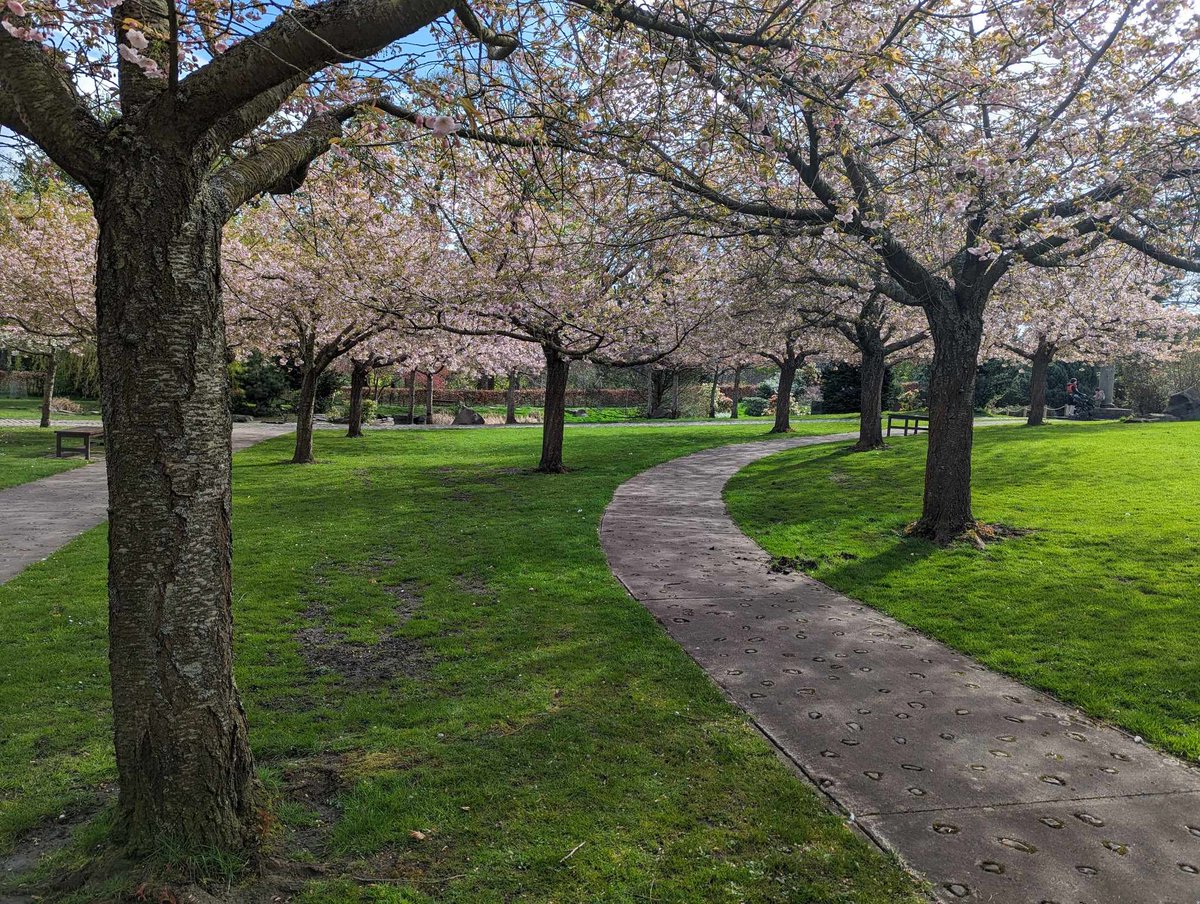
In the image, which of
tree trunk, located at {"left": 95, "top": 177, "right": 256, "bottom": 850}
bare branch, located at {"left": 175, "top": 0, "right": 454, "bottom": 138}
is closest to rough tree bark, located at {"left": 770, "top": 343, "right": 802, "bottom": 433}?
bare branch, located at {"left": 175, "top": 0, "right": 454, "bottom": 138}

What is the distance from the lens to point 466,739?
176 inches

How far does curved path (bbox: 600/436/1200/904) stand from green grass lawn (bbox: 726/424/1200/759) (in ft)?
1.53

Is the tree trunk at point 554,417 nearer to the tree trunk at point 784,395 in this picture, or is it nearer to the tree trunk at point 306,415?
the tree trunk at point 306,415

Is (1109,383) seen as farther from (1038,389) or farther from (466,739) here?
(466,739)

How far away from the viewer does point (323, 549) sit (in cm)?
964

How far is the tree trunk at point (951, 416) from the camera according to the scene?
10.2m

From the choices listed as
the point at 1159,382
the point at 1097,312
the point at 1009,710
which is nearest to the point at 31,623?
the point at 1009,710

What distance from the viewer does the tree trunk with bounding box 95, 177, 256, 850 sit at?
302cm

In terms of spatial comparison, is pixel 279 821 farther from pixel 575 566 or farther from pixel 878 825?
pixel 575 566

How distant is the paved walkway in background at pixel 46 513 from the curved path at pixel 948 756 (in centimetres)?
708


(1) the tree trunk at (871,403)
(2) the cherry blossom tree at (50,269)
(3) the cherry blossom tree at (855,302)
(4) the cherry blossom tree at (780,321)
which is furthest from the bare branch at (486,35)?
(2) the cherry blossom tree at (50,269)

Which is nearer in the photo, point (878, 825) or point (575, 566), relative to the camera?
point (878, 825)

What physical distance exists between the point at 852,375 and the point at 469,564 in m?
38.4

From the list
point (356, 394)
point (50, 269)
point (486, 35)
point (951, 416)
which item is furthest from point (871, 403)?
point (50, 269)
